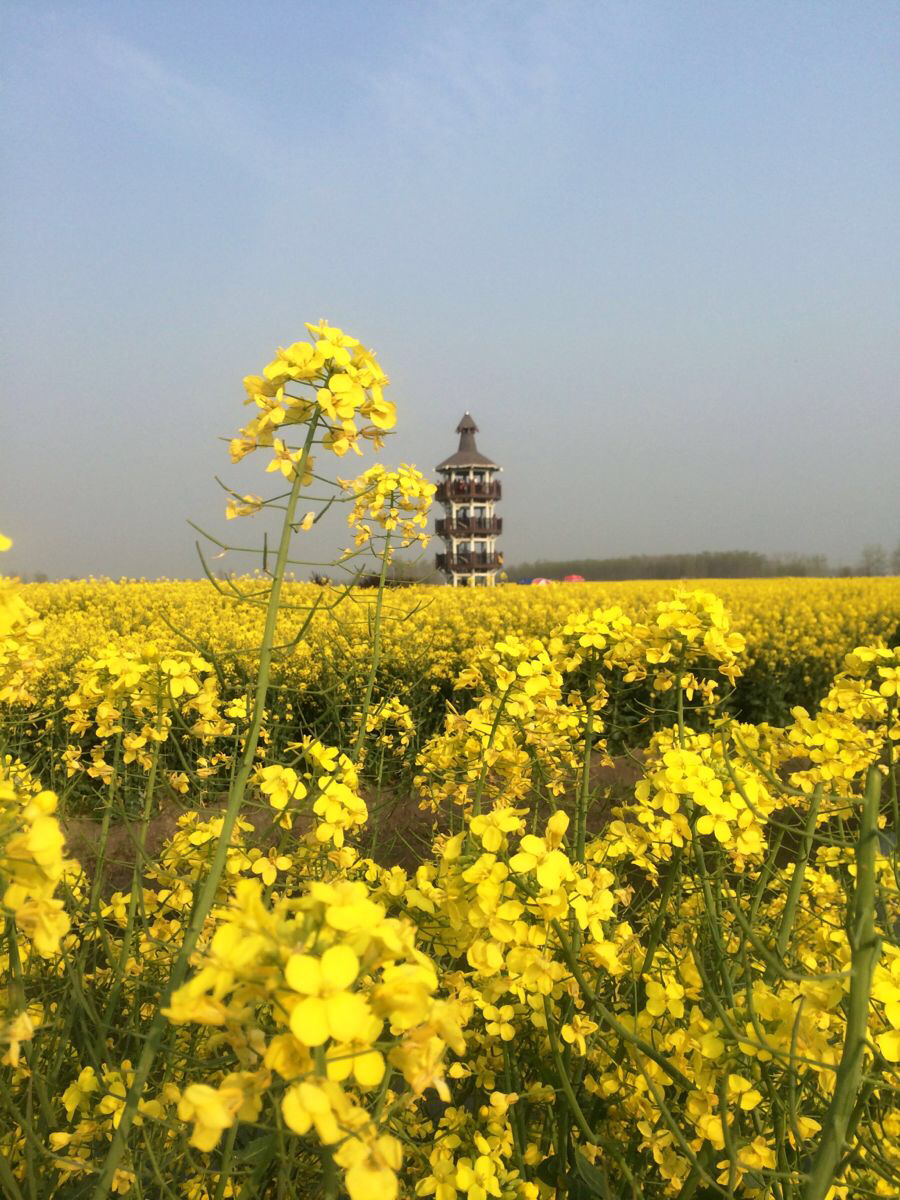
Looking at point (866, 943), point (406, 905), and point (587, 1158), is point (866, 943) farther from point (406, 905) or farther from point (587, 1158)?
point (587, 1158)

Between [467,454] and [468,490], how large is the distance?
214 cm

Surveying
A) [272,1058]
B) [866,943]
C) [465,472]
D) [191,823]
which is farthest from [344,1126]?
[465,472]

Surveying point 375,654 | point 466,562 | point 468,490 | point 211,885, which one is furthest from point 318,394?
point 468,490

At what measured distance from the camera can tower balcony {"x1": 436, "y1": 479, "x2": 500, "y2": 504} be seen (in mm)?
44062

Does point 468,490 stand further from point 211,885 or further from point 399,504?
point 211,885

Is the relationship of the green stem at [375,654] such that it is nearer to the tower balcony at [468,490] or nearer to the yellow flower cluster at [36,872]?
→ the yellow flower cluster at [36,872]

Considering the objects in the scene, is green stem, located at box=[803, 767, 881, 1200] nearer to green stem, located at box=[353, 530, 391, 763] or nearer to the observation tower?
green stem, located at box=[353, 530, 391, 763]

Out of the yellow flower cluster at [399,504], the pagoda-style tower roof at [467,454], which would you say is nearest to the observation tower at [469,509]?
the pagoda-style tower roof at [467,454]

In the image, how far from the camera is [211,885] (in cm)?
106

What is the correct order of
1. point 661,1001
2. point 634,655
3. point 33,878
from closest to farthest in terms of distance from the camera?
point 33,878, point 661,1001, point 634,655

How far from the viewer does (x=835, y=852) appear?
6.02ft

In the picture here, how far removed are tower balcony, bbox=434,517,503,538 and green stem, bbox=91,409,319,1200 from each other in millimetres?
41063

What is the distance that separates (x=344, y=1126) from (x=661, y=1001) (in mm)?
905

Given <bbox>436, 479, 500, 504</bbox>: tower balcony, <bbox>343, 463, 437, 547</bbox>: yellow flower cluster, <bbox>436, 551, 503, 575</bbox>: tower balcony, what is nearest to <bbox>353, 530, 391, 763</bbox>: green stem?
<bbox>343, 463, 437, 547</bbox>: yellow flower cluster
